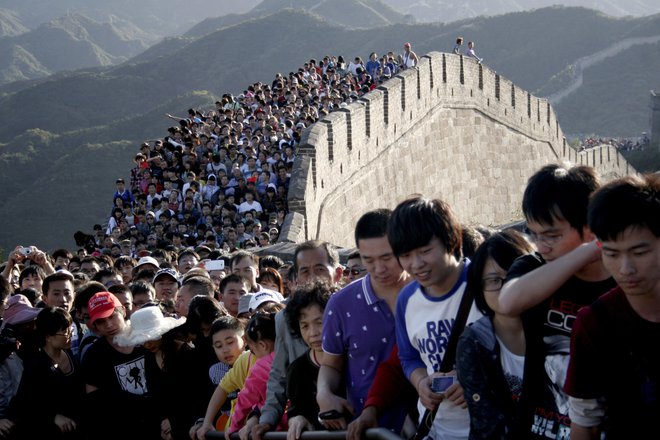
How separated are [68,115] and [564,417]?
59.5 meters

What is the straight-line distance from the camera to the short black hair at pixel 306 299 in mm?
3797

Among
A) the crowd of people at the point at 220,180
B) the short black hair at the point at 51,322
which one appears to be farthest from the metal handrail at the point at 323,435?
the crowd of people at the point at 220,180

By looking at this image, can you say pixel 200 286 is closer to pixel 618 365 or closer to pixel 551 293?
pixel 551 293

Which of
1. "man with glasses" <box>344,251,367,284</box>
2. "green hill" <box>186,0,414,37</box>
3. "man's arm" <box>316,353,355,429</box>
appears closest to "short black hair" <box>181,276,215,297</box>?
"man with glasses" <box>344,251,367,284</box>

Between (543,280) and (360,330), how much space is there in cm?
107

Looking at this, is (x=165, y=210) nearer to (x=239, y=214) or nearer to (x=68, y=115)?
(x=239, y=214)

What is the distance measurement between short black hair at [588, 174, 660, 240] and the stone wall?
31.3 ft

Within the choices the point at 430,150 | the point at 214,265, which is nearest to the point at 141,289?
the point at 214,265

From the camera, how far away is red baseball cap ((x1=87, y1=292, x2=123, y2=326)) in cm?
501

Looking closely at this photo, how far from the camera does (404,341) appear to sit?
3.17m

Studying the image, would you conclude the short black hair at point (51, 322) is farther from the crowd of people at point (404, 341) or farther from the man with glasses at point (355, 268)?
the man with glasses at point (355, 268)

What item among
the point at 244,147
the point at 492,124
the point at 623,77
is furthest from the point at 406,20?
the point at 244,147

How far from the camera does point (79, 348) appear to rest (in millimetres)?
5340

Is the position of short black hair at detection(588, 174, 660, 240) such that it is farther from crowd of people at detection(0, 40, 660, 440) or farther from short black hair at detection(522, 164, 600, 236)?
short black hair at detection(522, 164, 600, 236)
